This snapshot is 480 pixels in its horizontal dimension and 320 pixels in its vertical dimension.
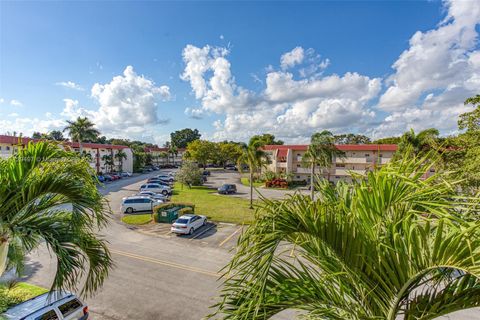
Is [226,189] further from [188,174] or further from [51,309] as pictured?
[51,309]

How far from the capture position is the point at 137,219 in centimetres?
2039

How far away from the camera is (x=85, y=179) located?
4840mm

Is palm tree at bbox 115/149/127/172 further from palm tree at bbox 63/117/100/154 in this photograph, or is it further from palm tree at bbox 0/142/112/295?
palm tree at bbox 0/142/112/295

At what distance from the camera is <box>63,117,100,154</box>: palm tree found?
38.8 m

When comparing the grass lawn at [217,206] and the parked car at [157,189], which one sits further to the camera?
the parked car at [157,189]

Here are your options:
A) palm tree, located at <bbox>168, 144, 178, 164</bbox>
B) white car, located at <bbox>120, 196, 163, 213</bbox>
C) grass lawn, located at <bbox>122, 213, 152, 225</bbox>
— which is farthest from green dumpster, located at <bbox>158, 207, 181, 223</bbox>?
palm tree, located at <bbox>168, 144, 178, 164</bbox>

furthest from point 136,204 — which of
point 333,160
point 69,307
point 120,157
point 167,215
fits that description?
point 120,157

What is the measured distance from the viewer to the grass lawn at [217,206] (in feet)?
70.3

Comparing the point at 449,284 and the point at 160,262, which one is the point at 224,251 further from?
the point at 449,284

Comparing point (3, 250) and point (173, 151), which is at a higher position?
point (173, 151)

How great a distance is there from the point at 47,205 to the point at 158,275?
26.1ft

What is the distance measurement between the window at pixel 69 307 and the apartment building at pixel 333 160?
3173 cm

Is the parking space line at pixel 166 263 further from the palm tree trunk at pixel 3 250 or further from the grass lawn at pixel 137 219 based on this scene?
the palm tree trunk at pixel 3 250

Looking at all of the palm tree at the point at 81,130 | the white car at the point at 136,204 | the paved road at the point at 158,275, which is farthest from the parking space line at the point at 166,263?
the palm tree at the point at 81,130
